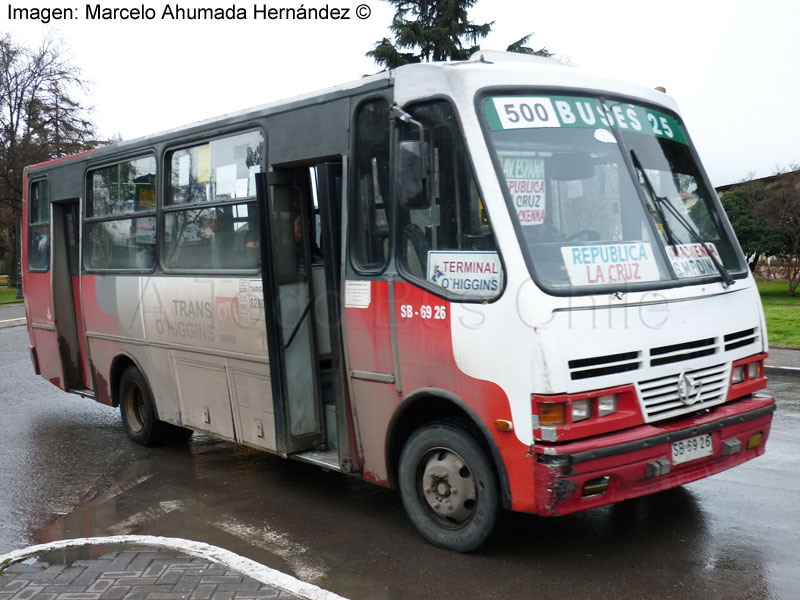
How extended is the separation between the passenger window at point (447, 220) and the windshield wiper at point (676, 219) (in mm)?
1142

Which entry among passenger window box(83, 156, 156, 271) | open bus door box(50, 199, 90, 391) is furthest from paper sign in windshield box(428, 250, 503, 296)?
open bus door box(50, 199, 90, 391)

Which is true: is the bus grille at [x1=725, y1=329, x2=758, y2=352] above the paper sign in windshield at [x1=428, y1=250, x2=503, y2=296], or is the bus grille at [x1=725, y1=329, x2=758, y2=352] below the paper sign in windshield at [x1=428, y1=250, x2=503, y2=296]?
below

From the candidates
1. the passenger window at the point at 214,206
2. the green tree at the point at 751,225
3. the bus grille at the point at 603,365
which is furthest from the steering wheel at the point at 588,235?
the green tree at the point at 751,225

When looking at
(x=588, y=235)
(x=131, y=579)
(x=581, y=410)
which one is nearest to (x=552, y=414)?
(x=581, y=410)

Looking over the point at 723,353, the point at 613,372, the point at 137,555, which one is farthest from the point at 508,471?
the point at 137,555

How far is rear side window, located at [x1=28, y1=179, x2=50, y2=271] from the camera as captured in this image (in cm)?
973

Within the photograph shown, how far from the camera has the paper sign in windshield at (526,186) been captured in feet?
15.2

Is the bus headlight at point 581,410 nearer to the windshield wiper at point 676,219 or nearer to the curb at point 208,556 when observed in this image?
the windshield wiper at point 676,219

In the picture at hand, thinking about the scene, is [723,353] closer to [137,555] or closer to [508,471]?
[508,471]

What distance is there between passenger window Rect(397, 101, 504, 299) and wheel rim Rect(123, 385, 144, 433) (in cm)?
452

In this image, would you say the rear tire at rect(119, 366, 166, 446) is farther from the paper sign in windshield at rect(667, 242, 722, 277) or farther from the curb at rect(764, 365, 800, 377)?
the curb at rect(764, 365, 800, 377)

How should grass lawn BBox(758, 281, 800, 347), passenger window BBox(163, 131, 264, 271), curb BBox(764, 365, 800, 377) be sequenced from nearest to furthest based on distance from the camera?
passenger window BBox(163, 131, 264, 271) < curb BBox(764, 365, 800, 377) < grass lawn BBox(758, 281, 800, 347)

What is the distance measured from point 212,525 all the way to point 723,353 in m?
3.54

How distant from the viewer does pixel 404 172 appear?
473cm
